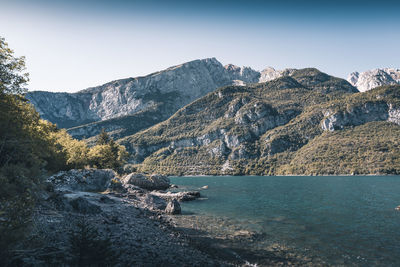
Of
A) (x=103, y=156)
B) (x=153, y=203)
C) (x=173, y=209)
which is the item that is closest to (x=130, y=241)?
(x=173, y=209)

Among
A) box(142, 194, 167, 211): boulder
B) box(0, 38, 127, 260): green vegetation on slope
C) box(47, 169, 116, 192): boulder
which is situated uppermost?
box(0, 38, 127, 260): green vegetation on slope

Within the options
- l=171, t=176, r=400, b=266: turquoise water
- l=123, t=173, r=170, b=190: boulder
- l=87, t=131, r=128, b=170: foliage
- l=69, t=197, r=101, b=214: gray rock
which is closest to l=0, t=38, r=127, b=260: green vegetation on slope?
l=69, t=197, r=101, b=214: gray rock

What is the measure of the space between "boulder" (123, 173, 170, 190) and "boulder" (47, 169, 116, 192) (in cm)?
1524

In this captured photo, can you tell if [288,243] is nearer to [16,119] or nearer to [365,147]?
[16,119]

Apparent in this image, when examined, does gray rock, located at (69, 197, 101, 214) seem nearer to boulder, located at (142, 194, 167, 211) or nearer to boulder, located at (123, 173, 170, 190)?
boulder, located at (142, 194, 167, 211)

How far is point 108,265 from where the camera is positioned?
41.1 feet

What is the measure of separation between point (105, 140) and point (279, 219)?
81762 millimetres

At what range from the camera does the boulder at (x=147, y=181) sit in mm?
72000

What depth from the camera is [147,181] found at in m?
77.4

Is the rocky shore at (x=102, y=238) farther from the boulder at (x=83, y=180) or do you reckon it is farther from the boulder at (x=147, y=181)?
the boulder at (x=147, y=181)

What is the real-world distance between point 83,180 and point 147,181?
30.1m

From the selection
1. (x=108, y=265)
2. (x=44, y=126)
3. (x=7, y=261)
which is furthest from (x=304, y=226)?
(x=44, y=126)

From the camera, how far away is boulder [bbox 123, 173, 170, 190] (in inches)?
2835

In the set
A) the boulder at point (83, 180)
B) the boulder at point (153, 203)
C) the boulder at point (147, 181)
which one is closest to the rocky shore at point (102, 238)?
the boulder at point (153, 203)
